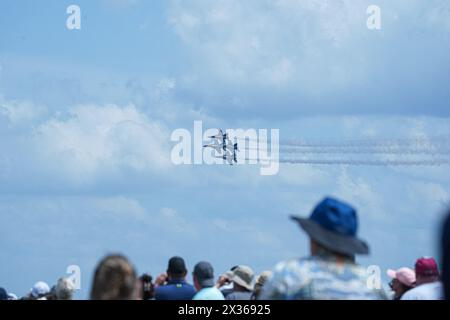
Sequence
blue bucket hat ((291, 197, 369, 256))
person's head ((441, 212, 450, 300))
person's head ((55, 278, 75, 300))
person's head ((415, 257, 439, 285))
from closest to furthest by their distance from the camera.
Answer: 1. person's head ((441, 212, 450, 300))
2. blue bucket hat ((291, 197, 369, 256))
3. person's head ((415, 257, 439, 285))
4. person's head ((55, 278, 75, 300))

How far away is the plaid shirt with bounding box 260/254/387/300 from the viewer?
24.1ft

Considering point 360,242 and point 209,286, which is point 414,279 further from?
point 360,242

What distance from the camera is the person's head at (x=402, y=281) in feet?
46.2

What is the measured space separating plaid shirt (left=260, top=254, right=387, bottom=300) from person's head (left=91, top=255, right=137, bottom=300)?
119cm

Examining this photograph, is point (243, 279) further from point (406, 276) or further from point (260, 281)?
point (406, 276)

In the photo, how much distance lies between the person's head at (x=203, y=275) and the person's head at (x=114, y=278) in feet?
22.0

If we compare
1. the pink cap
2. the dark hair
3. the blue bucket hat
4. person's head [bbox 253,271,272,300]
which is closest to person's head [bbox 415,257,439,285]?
the pink cap

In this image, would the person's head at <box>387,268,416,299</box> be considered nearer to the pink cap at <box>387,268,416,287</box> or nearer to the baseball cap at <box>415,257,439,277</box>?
the pink cap at <box>387,268,416,287</box>

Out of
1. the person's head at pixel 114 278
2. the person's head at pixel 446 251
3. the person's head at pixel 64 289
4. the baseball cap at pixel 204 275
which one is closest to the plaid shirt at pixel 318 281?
the person's head at pixel 114 278
